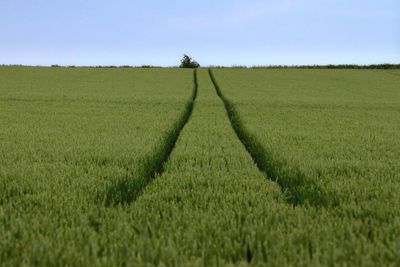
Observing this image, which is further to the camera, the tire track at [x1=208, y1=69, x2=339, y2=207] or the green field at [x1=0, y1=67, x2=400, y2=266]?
the tire track at [x1=208, y1=69, x2=339, y2=207]

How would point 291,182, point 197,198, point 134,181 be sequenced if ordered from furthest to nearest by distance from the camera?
point 291,182, point 134,181, point 197,198

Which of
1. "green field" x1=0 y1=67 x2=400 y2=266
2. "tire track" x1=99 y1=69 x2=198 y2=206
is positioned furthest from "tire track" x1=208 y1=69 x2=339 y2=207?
"tire track" x1=99 y1=69 x2=198 y2=206

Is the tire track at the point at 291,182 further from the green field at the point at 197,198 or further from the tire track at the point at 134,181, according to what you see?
the tire track at the point at 134,181

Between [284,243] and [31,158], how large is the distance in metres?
5.05

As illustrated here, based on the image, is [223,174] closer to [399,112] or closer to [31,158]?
[31,158]

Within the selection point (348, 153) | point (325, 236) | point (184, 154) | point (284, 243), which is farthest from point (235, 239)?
point (348, 153)

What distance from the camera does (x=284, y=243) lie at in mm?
3385

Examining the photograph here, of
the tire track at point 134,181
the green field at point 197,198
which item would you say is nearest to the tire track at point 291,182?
the green field at point 197,198

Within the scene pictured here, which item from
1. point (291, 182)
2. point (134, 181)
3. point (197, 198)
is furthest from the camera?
point (291, 182)

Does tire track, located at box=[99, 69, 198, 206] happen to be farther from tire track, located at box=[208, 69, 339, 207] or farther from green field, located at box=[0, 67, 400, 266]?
tire track, located at box=[208, 69, 339, 207]

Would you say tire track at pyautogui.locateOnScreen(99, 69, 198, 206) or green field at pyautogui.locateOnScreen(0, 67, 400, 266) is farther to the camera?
tire track at pyautogui.locateOnScreen(99, 69, 198, 206)

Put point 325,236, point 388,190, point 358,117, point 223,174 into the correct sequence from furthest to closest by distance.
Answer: point 358,117 < point 223,174 < point 388,190 < point 325,236

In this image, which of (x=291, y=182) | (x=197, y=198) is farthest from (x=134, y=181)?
(x=291, y=182)

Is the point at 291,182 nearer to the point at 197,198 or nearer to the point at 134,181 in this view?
the point at 197,198
